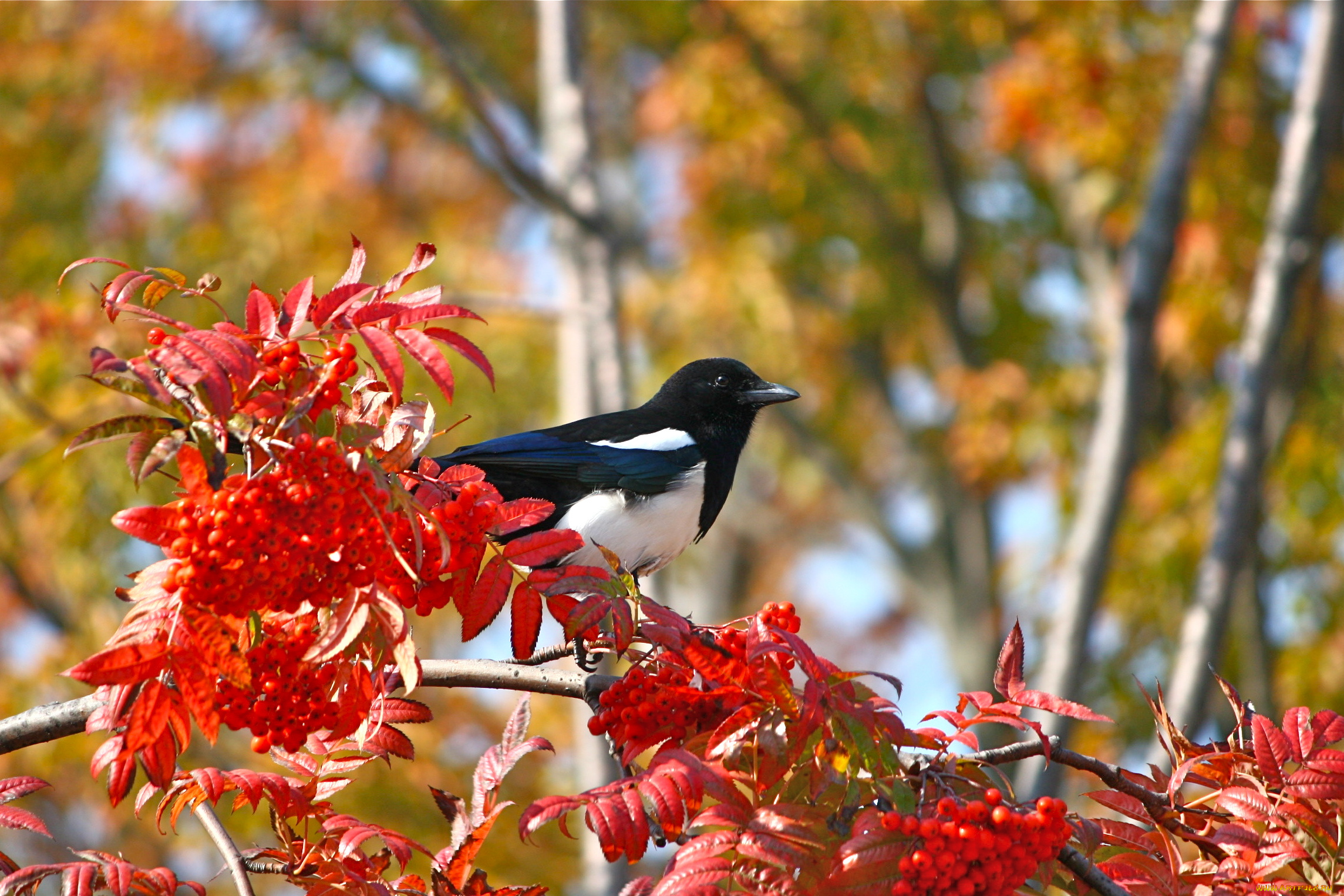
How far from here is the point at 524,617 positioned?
79.3 inches

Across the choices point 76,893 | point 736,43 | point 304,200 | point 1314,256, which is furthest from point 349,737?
point 304,200

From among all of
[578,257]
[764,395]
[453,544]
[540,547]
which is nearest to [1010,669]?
[540,547]

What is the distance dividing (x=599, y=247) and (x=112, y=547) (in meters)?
2.95

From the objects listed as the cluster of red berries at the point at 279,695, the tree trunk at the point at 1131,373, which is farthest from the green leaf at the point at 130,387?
the tree trunk at the point at 1131,373

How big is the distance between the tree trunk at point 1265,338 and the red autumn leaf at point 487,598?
13.2ft

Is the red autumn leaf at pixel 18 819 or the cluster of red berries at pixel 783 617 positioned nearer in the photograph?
the red autumn leaf at pixel 18 819

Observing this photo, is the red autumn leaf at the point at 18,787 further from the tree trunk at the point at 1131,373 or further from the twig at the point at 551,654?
the tree trunk at the point at 1131,373

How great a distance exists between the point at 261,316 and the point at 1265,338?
185 inches

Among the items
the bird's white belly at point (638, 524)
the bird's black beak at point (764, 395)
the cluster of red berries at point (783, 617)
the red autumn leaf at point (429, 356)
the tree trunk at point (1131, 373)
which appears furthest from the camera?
the tree trunk at point (1131, 373)

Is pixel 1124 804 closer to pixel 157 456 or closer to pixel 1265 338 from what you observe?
pixel 157 456

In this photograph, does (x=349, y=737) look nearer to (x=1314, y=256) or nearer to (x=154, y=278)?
(x=154, y=278)

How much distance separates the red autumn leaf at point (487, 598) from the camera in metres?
1.94

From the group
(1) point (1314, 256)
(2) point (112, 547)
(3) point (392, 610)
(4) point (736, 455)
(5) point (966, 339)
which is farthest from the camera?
(5) point (966, 339)

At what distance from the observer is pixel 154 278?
6.40 ft
